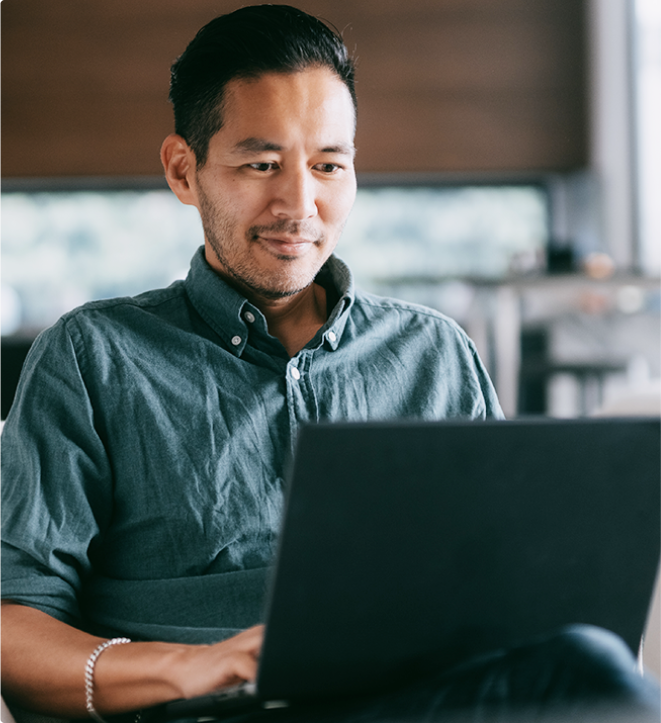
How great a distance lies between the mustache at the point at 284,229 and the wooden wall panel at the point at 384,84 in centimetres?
324

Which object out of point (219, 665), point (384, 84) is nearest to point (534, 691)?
point (219, 665)

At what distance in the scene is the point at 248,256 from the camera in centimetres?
103

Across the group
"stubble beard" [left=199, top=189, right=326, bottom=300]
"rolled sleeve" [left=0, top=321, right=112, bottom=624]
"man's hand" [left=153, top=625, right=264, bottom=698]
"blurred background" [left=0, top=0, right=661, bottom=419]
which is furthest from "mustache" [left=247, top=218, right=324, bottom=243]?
"blurred background" [left=0, top=0, right=661, bottom=419]

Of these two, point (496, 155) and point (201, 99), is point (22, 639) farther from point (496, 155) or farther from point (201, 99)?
point (496, 155)

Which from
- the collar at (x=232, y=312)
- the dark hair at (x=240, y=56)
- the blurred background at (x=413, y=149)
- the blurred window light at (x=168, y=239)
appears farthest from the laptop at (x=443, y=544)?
the blurred window light at (x=168, y=239)

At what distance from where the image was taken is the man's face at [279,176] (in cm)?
98

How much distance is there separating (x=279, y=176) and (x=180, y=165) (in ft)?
0.62

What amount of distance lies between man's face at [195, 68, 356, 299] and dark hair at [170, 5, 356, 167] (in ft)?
0.05

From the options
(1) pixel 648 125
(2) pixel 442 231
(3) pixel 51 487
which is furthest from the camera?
(2) pixel 442 231

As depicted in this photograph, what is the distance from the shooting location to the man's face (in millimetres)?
982

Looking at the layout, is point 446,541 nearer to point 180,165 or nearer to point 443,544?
point 443,544

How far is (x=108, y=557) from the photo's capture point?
92 cm

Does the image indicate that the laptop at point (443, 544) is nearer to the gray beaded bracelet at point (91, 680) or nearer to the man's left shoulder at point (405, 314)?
the gray beaded bracelet at point (91, 680)

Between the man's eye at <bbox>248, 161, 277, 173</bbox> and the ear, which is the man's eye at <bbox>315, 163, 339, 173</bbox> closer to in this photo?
the man's eye at <bbox>248, 161, 277, 173</bbox>
